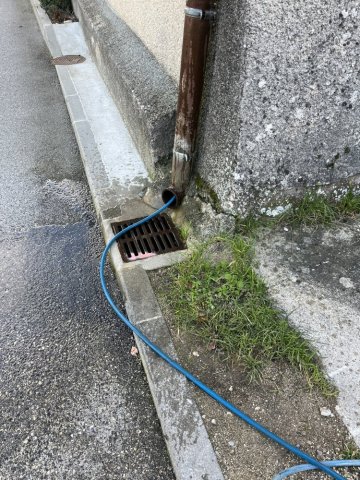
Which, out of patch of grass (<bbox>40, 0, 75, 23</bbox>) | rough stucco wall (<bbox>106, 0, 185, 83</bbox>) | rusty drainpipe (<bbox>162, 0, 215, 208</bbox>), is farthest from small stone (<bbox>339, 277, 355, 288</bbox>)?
patch of grass (<bbox>40, 0, 75, 23</bbox>)

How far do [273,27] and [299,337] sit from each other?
1657 mm

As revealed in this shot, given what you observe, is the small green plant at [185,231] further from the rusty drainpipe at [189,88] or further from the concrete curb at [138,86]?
the concrete curb at [138,86]

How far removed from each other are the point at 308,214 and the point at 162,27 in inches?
85.7

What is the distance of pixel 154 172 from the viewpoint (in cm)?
335

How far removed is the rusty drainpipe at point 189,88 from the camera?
7.40 feet

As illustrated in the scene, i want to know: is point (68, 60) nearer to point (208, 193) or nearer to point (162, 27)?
point (162, 27)

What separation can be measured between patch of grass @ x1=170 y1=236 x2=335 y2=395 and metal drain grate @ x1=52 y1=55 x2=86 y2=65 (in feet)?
14.8

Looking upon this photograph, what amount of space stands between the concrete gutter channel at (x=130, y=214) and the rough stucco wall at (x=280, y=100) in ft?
2.43

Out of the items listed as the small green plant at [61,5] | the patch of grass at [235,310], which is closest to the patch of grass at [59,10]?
the small green plant at [61,5]

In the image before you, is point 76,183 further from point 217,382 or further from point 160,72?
point 217,382

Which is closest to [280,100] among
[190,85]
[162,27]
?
[190,85]

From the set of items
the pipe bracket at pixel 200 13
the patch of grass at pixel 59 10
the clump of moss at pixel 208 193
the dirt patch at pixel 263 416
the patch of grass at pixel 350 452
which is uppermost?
the pipe bracket at pixel 200 13

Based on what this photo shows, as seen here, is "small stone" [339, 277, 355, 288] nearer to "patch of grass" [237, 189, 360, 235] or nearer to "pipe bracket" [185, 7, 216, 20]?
"patch of grass" [237, 189, 360, 235]

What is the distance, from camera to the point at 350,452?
5.70 ft
